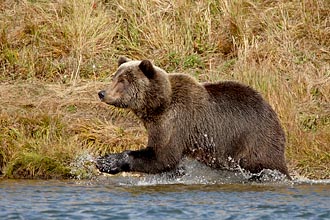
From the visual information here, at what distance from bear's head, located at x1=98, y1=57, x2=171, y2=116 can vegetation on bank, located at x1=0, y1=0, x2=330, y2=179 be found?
44.9 inches

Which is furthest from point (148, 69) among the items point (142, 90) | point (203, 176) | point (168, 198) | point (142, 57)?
point (142, 57)

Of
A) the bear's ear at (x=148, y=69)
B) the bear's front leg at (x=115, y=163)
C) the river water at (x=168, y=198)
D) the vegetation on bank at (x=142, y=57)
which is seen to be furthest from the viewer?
the vegetation on bank at (x=142, y=57)

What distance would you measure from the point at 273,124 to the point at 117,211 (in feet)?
8.55

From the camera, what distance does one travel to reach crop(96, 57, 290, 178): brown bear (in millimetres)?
11023

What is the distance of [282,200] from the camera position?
973cm

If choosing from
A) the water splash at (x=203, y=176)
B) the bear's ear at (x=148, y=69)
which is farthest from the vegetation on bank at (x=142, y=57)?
the bear's ear at (x=148, y=69)

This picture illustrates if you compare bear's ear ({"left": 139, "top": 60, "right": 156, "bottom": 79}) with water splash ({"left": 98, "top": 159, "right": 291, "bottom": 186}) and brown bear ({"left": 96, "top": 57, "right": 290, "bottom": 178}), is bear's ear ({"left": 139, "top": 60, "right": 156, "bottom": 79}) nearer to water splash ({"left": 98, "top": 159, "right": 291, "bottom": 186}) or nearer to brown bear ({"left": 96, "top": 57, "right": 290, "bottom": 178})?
brown bear ({"left": 96, "top": 57, "right": 290, "bottom": 178})

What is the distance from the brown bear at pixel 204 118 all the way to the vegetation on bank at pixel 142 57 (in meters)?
1.06

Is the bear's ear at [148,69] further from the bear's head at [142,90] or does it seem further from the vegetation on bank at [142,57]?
the vegetation on bank at [142,57]

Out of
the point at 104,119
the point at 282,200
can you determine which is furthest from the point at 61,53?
the point at 282,200

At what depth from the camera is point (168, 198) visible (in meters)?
9.88

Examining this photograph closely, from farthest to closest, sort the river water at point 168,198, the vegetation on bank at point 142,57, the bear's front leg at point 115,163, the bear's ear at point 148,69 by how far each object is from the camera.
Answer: the vegetation on bank at point 142,57
the bear's ear at point 148,69
the bear's front leg at point 115,163
the river water at point 168,198

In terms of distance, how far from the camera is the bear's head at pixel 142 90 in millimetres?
11016

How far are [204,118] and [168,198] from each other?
1508mm
